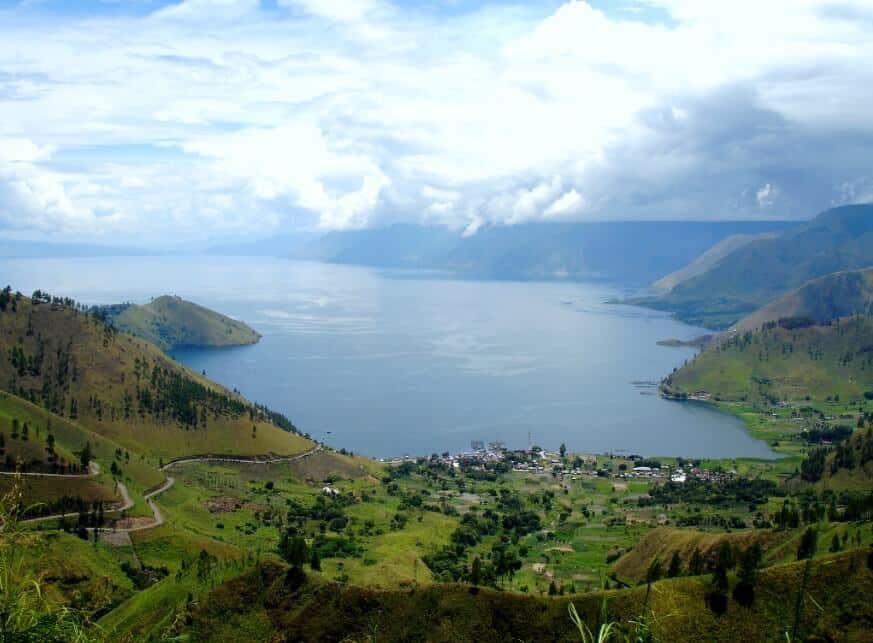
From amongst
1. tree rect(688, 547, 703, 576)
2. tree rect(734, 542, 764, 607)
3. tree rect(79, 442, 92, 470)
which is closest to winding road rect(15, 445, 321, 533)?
tree rect(79, 442, 92, 470)

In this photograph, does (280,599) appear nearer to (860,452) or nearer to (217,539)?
(217,539)

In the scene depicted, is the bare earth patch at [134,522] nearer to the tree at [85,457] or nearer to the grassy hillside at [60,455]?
the grassy hillside at [60,455]

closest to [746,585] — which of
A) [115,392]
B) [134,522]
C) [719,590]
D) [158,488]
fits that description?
[719,590]

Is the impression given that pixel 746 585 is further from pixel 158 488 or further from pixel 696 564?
pixel 158 488

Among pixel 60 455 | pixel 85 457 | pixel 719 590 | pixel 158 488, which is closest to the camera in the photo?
pixel 719 590

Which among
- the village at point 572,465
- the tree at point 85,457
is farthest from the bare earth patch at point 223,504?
the village at point 572,465

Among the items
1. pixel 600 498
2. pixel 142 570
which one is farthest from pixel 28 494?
pixel 600 498

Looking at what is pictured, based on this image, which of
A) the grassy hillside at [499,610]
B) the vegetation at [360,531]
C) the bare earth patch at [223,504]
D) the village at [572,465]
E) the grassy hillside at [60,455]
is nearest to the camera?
the grassy hillside at [499,610]

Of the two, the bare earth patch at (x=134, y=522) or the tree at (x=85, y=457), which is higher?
the tree at (x=85, y=457)

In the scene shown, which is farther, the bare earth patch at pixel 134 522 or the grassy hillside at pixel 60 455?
the grassy hillside at pixel 60 455
